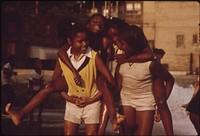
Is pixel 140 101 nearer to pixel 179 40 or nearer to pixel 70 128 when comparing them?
pixel 70 128

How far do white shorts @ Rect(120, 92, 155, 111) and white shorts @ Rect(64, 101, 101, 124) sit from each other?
33cm

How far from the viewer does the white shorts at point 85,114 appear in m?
6.30

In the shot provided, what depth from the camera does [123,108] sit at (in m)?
6.38

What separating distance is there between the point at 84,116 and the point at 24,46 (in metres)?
51.6

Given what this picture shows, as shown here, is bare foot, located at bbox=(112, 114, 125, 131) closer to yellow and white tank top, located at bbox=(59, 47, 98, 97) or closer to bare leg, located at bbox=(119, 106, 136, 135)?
bare leg, located at bbox=(119, 106, 136, 135)

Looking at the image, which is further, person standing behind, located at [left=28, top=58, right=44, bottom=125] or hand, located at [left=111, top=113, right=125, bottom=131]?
person standing behind, located at [left=28, top=58, right=44, bottom=125]

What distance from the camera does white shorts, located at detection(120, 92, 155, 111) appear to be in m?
6.30

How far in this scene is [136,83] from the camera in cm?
626

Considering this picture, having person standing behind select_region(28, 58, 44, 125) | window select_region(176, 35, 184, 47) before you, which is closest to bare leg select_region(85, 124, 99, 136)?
person standing behind select_region(28, 58, 44, 125)

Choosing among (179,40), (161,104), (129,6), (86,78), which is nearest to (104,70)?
(86,78)

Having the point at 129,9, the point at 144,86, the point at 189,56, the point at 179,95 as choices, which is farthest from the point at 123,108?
the point at 129,9

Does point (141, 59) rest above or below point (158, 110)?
above

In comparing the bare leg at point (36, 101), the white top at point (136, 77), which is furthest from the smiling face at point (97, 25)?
the bare leg at point (36, 101)

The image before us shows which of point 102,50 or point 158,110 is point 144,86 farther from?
point 102,50
